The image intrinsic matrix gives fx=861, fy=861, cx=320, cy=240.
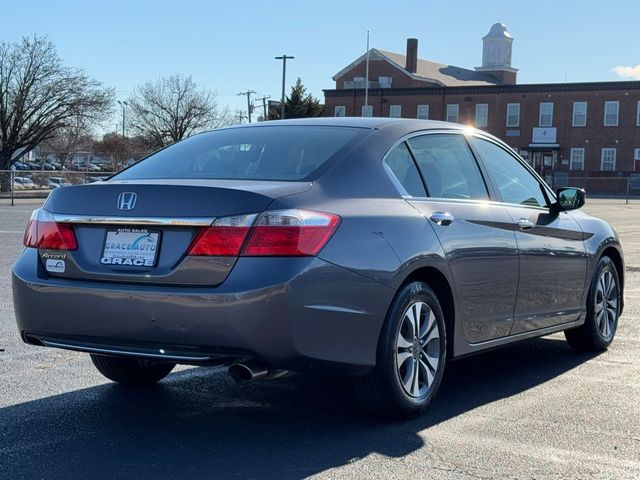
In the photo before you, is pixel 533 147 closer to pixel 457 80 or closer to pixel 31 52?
pixel 457 80

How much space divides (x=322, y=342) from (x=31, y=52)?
54.8 m

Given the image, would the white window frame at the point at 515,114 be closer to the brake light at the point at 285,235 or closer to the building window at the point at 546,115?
the building window at the point at 546,115

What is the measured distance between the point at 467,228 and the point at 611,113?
2456 inches

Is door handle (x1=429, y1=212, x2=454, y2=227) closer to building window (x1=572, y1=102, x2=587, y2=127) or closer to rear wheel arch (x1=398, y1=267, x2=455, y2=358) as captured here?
rear wheel arch (x1=398, y1=267, x2=455, y2=358)

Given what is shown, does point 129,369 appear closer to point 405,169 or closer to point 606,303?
point 405,169

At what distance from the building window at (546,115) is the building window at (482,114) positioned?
4265mm

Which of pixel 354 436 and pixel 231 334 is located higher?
pixel 231 334

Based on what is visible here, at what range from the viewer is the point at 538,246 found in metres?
5.81

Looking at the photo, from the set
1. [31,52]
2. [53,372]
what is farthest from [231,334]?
[31,52]

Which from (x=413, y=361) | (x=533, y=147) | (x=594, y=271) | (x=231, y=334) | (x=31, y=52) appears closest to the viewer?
(x=231, y=334)

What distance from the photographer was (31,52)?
2137 inches

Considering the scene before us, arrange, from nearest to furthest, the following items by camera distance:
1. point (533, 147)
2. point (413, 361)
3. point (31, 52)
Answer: point (413, 361), point (31, 52), point (533, 147)

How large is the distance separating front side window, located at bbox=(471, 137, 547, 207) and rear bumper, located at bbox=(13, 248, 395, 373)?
5.85 ft

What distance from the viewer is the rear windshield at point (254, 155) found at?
4668mm
